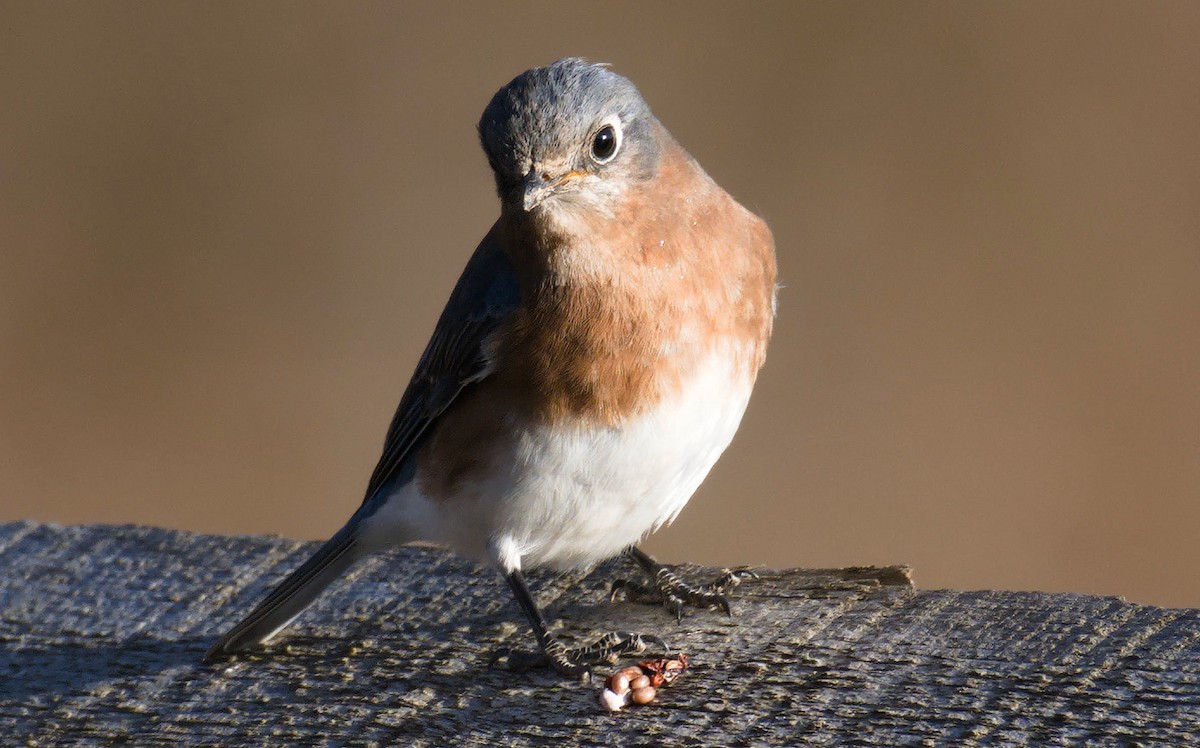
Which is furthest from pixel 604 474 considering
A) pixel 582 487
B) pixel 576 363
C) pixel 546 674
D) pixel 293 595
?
pixel 293 595

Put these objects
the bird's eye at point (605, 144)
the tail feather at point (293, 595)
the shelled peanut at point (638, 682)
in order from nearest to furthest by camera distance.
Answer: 1. the shelled peanut at point (638, 682)
2. the tail feather at point (293, 595)
3. the bird's eye at point (605, 144)

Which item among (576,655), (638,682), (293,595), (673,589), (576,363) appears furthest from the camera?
(673,589)

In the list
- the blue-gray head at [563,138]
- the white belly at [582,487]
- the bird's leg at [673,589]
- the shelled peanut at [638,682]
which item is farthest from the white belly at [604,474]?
the shelled peanut at [638,682]

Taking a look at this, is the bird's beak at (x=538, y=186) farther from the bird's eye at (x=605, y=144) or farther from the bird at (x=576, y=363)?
the bird's eye at (x=605, y=144)

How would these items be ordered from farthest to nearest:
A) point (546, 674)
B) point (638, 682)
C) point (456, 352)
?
1. point (456, 352)
2. point (546, 674)
3. point (638, 682)

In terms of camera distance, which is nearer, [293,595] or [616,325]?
[293,595]

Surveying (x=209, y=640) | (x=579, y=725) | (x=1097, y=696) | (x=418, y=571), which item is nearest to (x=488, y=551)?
(x=418, y=571)

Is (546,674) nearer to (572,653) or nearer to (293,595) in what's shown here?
(572,653)

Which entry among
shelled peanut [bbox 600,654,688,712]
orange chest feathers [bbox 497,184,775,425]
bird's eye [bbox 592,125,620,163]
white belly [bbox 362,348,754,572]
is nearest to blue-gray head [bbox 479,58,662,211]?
bird's eye [bbox 592,125,620,163]
